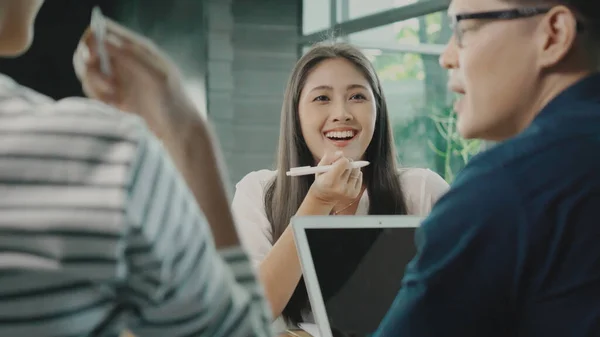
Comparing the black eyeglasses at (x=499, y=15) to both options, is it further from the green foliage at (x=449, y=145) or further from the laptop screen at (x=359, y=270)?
the green foliage at (x=449, y=145)

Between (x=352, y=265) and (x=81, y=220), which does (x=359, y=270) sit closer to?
(x=352, y=265)

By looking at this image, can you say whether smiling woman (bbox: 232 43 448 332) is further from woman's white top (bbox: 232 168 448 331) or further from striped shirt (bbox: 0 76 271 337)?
striped shirt (bbox: 0 76 271 337)

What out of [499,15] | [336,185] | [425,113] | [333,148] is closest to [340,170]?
[336,185]

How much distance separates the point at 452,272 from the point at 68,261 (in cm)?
29

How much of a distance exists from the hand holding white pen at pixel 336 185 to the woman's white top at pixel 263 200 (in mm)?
130

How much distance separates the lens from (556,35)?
60cm

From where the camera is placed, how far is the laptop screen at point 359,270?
0.90 meters

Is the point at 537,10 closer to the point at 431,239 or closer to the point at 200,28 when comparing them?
the point at 431,239

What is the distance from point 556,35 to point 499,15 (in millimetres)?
49

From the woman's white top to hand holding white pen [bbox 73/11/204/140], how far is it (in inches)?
35.2

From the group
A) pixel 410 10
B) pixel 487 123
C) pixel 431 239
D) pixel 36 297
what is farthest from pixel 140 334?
pixel 410 10

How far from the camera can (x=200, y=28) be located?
12.1 feet

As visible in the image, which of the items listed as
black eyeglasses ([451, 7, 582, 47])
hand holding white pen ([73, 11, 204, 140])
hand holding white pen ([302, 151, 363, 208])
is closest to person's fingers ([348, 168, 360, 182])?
hand holding white pen ([302, 151, 363, 208])

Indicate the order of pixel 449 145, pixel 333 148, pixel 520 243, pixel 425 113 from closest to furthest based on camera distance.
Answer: pixel 520 243, pixel 333 148, pixel 449 145, pixel 425 113
